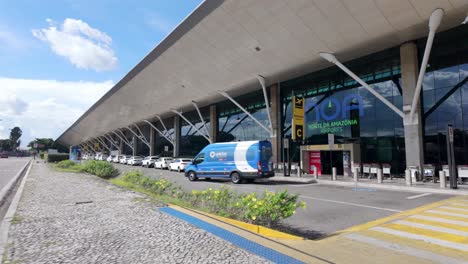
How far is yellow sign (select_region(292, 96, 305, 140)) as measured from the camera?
23.6 m

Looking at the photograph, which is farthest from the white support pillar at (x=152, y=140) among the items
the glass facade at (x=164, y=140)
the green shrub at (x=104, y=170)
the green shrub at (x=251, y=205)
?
the green shrub at (x=251, y=205)

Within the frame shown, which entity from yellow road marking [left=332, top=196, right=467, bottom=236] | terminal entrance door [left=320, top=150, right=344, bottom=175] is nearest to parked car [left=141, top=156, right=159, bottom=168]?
terminal entrance door [left=320, top=150, right=344, bottom=175]

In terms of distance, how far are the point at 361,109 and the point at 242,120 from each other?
1537 cm

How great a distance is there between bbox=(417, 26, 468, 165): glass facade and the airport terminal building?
6 centimetres

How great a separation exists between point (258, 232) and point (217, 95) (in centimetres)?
3004

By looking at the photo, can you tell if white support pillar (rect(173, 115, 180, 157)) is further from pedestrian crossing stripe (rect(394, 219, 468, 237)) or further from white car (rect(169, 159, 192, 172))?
pedestrian crossing stripe (rect(394, 219, 468, 237))

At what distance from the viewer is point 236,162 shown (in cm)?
1902

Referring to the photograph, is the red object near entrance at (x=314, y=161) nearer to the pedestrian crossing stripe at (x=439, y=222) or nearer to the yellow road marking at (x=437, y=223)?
the pedestrian crossing stripe at (x=439, y=222)

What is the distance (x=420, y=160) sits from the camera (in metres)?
18.5

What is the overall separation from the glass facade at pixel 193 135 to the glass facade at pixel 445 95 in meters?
27.4

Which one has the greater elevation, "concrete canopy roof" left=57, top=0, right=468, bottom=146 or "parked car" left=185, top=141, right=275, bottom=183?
"concrete canopy roof" left=57, top=0, right=468, bottom=146

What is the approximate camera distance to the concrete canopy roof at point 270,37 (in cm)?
1709

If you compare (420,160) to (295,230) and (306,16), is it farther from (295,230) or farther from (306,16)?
(295,230)

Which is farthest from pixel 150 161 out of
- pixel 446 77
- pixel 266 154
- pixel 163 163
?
pixel 446 77
